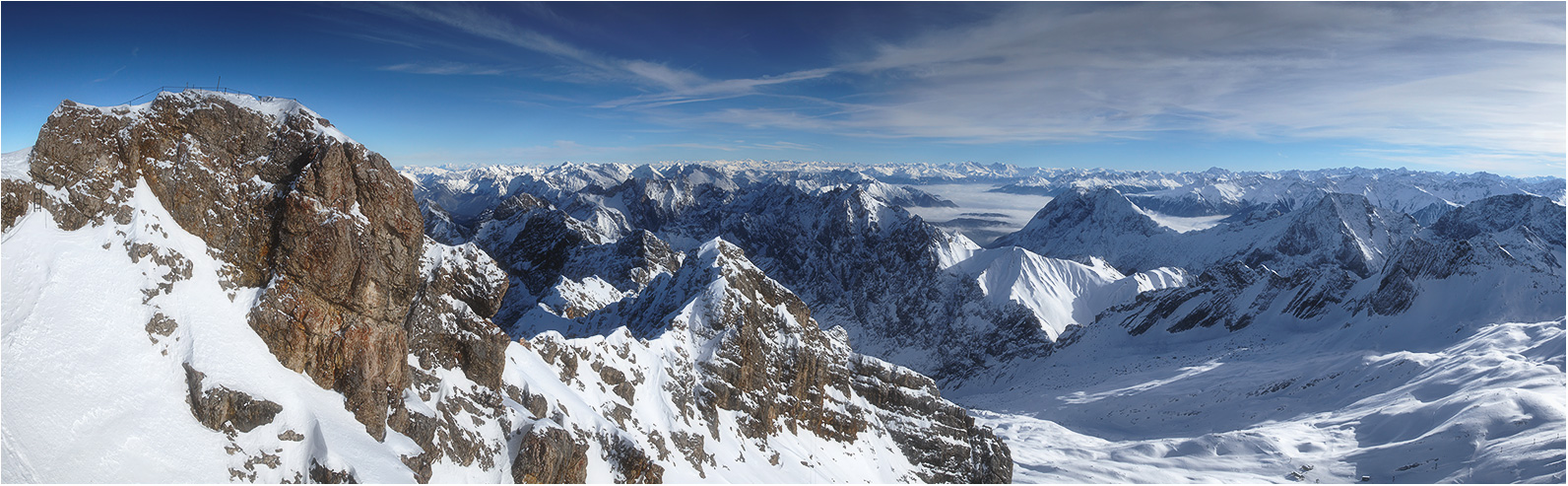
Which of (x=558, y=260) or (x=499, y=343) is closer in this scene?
(x=499, y=343)

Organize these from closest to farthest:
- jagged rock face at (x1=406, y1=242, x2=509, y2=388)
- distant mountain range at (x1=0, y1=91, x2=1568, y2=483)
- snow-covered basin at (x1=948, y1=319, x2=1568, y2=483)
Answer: distant mountain range at (x1=0, y1=91, x2=1568, y2=483) → jagged rock face at (x1=406, y1=242, x2=509, y2=388) → snow-covered basin at (x1=948, y1=319, x2=1568, y2=483)

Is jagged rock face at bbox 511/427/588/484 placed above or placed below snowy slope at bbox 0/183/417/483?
below

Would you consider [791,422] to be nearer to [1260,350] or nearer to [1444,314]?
[1260,350]

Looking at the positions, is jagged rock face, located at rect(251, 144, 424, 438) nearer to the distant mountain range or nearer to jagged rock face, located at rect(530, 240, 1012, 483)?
the distant mountain range

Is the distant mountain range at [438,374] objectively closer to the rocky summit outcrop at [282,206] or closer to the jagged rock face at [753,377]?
the rocky summit outcrop at [282,206]

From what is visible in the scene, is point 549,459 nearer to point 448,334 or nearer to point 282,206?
point 448,334

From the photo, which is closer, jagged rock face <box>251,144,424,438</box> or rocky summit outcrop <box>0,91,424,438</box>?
rocky summit outcrop <box>0,91,424,438</box>

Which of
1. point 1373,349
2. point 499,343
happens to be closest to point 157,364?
point 499,343

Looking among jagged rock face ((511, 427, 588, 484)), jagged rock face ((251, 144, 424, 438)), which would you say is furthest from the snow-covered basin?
jagged rock face ((251, 144, 424, 438))

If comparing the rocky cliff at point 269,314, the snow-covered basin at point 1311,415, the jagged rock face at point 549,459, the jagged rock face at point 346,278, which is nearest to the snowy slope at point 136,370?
the rocky cliff at point 269,314
